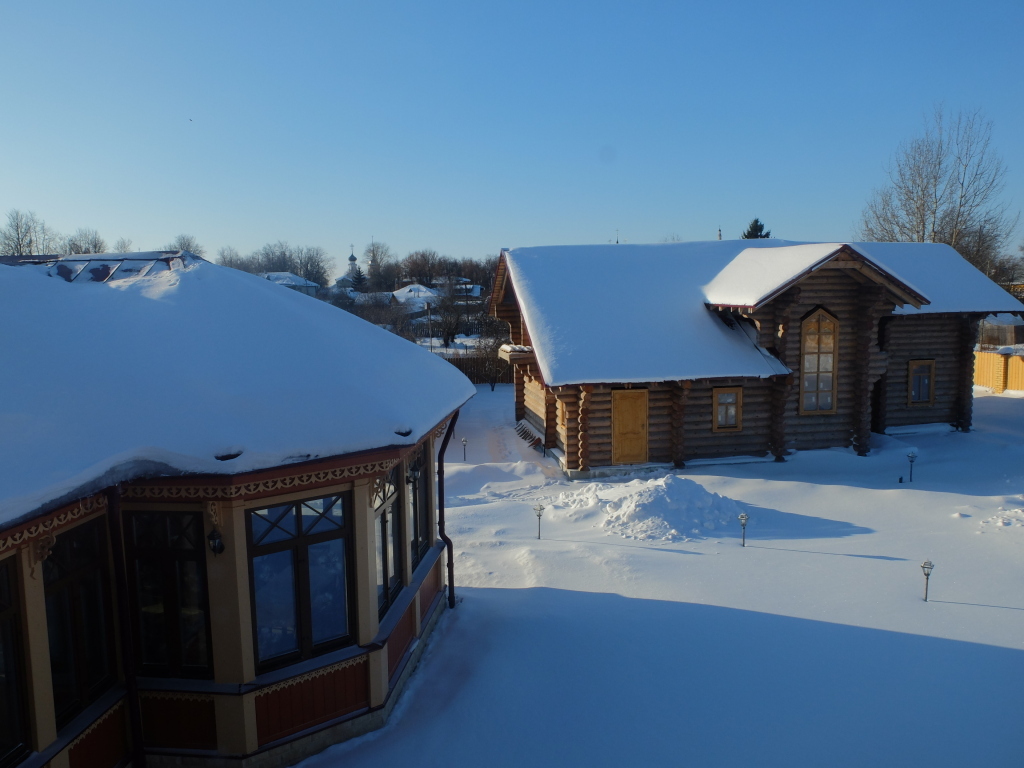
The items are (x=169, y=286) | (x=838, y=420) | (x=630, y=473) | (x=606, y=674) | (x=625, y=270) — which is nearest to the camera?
(x=169, y=286)

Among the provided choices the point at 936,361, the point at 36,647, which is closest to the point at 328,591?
the point at 36,647

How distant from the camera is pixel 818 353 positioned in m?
18.3

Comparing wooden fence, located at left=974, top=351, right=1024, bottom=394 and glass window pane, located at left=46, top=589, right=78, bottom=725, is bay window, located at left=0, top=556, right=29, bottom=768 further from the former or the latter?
wooden fence, located at left=974, top=351, right=1024, bottom=394

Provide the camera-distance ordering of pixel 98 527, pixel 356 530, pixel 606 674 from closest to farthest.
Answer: pixel 98 527, pixel 356 530, pixel 606 674

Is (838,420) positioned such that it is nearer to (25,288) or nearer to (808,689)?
(808,689)

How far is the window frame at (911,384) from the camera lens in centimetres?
2089

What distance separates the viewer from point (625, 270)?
20.8 meters

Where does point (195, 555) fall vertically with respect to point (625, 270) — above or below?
below

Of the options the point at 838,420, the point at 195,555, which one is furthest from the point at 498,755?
the point at 838,420

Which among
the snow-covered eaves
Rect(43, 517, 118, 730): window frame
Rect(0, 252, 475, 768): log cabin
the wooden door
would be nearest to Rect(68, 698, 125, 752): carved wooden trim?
Rect(0, 252, 475, 768): log cabin

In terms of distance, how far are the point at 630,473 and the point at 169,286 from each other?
12504 millimetres

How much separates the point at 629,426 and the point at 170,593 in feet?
43.1

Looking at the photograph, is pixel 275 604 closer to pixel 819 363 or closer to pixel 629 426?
pixel 629 426

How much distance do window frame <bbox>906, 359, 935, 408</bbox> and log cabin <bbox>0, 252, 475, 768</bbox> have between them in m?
18.8
